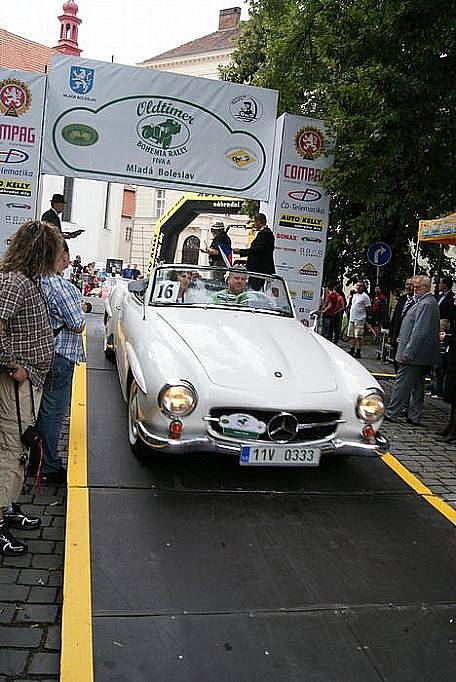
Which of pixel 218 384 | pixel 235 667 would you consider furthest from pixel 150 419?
pixel 235 667

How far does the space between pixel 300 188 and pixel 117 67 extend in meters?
3.82

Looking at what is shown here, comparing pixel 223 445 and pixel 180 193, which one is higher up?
pixel 180 193

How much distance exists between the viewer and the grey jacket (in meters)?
7.80

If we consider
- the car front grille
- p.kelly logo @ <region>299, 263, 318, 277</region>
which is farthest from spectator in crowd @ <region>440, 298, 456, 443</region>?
p.kelly logo @ <region>299, 263, 318, 277</region>

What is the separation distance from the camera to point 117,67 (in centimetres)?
1120

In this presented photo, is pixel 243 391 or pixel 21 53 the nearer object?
pixel 243 391

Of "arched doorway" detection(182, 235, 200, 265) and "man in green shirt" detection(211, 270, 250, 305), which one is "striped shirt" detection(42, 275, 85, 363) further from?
"arched doorway" detection(182, 235, 200, 265)

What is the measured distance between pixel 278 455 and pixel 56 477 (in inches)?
67.8

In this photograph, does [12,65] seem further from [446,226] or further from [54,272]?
[54,272]

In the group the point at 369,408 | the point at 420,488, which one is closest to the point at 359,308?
the point at 420,488

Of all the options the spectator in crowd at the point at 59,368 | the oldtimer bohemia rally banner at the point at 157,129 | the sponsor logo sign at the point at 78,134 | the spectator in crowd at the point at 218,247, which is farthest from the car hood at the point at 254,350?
the spectator in crowd at the point at 218,247

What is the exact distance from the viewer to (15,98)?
10.9m

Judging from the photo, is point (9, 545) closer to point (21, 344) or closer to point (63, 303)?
point (21, 344)

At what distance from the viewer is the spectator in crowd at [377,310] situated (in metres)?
18.0
